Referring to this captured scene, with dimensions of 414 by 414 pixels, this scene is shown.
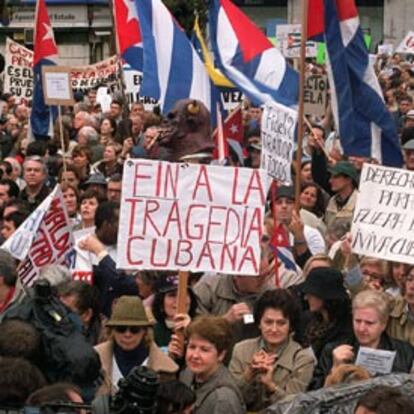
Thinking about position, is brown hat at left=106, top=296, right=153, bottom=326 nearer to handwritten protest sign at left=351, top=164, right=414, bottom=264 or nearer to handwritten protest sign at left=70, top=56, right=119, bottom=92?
handwritten protest sign at left=351, top=164, right=414, bottom=264

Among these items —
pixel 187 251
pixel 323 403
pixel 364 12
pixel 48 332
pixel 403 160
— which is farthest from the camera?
pixel 364 12

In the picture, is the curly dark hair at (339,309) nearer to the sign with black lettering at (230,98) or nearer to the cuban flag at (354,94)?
the cuban flag at (354,94)

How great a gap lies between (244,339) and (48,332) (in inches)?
68.0

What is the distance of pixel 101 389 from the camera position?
658 centimetres

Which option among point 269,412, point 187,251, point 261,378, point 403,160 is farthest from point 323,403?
point 403,160

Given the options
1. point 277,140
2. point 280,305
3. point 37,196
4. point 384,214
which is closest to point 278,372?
point 280,305

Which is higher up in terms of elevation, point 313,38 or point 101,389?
point 313,38

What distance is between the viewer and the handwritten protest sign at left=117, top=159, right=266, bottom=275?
763 centimetres

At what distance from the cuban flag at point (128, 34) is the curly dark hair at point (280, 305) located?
854 cm

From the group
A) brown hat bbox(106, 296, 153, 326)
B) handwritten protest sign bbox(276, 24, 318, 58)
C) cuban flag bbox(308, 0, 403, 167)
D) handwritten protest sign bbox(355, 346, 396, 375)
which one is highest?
cuban flag bbox(308, 0, 403, 167)

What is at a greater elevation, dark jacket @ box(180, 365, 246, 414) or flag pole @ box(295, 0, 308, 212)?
flag pole @ box(295, 0, 308, 212)

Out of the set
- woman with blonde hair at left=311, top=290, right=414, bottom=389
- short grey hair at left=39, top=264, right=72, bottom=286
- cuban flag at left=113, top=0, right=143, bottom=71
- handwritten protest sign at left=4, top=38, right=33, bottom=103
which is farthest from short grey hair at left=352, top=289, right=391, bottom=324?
handwritten protest sign at left=4, top=38, right=33, bottom=103

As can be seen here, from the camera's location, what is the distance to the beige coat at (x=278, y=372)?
6824mm

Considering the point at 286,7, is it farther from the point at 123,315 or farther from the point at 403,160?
the point at 123,315
